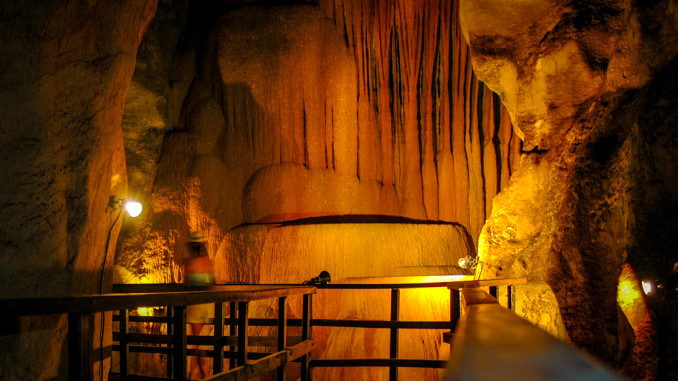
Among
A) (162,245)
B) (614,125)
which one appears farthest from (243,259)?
(614,125)

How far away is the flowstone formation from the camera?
541cm

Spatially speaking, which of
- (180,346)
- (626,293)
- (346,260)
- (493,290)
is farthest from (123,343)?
(626,293)

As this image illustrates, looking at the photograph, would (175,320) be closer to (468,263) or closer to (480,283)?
(480,283)

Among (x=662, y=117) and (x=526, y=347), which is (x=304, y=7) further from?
(x=526, y=347)

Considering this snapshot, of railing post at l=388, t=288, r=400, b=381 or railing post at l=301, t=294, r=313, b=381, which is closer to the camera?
railing post at l=301, t=294, r=313, b=381

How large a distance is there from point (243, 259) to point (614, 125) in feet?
18.8

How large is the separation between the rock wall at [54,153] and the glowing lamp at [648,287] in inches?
210

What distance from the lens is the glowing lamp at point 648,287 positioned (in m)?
5.29

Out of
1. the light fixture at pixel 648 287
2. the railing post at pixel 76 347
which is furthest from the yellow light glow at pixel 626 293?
the railing post at pixel 76 347

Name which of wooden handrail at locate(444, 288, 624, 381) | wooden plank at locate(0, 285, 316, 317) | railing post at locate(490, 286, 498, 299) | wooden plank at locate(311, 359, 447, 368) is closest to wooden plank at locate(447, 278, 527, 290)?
railing post at locate(490, 286, 498, 299)

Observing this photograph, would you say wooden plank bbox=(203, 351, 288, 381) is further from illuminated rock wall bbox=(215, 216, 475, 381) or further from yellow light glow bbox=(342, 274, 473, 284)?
illuminated rock wall bbox=(215, 216, 475, 381)

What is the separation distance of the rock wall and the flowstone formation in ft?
15.3

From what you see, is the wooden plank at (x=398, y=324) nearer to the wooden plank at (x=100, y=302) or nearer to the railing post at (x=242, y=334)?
the railing post at (x=242, y=334)

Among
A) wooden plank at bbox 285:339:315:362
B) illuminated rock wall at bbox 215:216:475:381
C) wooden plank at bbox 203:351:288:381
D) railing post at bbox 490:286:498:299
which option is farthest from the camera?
illuminated rock wall at bbox 215:216:475:381
